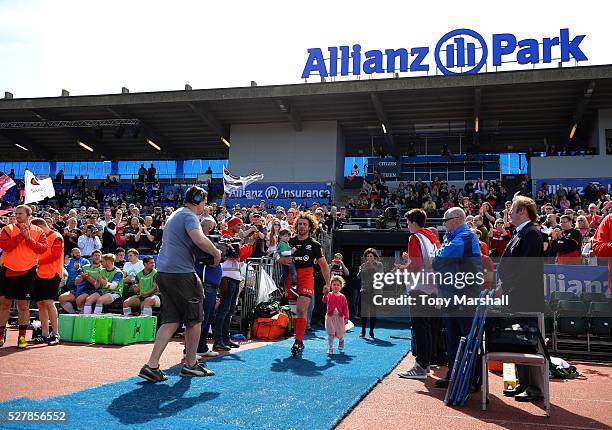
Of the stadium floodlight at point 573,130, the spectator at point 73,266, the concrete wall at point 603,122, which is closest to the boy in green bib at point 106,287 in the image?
the spectator at point 73,266

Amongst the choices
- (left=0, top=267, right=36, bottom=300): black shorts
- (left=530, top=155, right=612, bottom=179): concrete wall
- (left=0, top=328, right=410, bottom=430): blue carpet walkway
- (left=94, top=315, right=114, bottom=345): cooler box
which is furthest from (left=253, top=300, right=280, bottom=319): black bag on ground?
(left=530, top=155, right=612, bottom=179): concrete wall

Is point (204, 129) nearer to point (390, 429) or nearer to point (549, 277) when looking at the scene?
point (549, 277)

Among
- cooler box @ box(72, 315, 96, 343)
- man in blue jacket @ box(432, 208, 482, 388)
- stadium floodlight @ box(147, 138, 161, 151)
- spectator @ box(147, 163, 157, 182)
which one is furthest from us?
spectator @ box(147, 163, 157, 182)

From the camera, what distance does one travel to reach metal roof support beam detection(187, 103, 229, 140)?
Result: 2583cm

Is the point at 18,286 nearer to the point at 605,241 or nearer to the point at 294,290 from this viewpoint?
the point at 294,290

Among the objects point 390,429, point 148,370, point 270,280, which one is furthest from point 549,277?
point 148,370

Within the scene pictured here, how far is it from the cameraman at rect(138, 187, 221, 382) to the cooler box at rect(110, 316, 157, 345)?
3.40 m

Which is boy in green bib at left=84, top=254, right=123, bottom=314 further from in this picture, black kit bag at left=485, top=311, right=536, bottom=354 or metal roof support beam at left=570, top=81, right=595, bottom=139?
metal roof support beam at left=570, top=81, right=595, bottom=139

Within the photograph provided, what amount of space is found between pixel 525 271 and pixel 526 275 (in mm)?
39

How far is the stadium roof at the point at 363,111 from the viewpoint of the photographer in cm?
2258

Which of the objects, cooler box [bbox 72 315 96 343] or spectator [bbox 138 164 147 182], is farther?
spectator [bbox 138 164 147 182]

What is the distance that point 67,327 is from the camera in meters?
8.43

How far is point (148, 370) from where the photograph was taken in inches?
195

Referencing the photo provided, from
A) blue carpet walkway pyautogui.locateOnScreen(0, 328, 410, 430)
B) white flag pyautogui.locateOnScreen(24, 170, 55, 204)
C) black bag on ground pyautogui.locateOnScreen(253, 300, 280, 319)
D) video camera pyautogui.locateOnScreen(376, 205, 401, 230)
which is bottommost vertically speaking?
blue carpet walkway pyautogui.locateOnScreen(0, 328, 410, 430)
